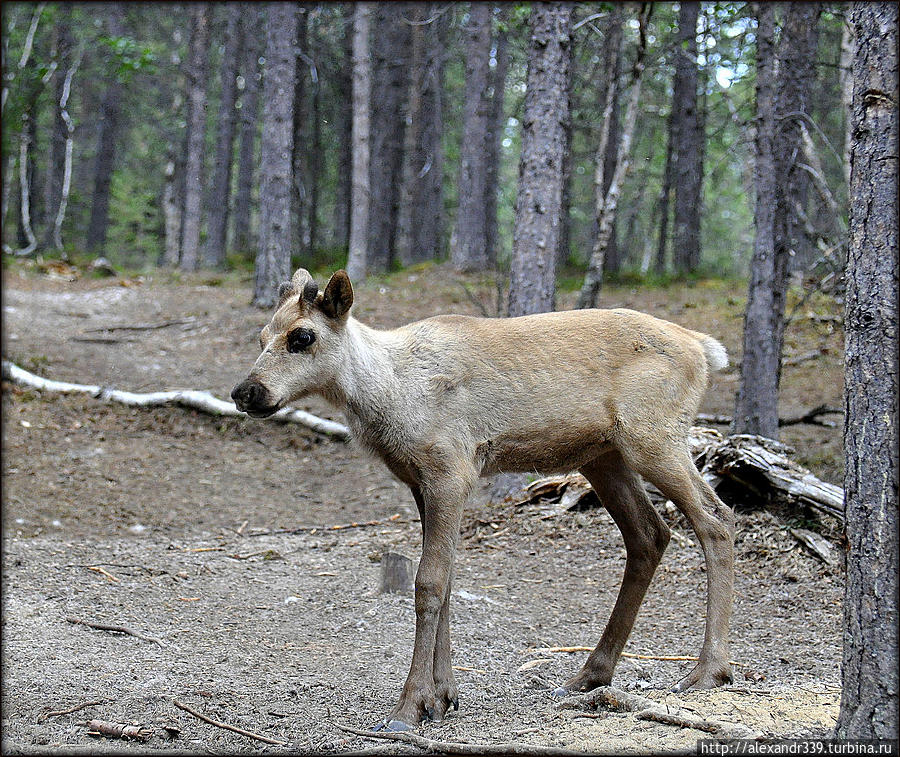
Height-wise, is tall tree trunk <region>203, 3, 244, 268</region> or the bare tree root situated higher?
tall tree trunk <region>203, 3, 244, 268</region>

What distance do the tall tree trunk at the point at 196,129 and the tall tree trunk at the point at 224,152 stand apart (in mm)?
814

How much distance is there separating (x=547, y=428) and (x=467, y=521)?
12.6 ft

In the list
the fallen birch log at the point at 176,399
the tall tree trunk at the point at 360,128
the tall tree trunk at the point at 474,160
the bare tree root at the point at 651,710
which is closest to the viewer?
the bare tree root at the point at 651,710

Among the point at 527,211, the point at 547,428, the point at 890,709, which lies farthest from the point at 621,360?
the point at 527,211

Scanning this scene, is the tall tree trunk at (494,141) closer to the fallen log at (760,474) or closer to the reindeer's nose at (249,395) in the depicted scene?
the fallen log at (760,474)

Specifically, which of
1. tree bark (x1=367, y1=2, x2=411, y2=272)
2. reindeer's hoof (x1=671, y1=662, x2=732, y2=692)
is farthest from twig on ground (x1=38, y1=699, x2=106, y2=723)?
tree bark (x1=367, y1=2, x2=411, y2=272)

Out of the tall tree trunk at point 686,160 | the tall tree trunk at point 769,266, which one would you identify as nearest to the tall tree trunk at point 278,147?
the tall tree trunk at point 686,160

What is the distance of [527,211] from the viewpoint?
28.5ft

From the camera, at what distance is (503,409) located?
5.07m

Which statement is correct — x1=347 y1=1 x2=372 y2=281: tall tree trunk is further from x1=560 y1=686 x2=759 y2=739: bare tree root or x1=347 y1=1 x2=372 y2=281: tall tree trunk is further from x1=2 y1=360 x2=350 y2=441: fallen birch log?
x1=560 y1=686 x2=759 y2=739: bare tree root

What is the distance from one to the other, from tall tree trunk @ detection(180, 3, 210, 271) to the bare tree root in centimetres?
2092

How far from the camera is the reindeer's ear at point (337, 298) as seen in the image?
488 centimetres

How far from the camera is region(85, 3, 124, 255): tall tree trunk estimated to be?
27.2 meters

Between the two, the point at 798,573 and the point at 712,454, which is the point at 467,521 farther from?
the point at 798,573
